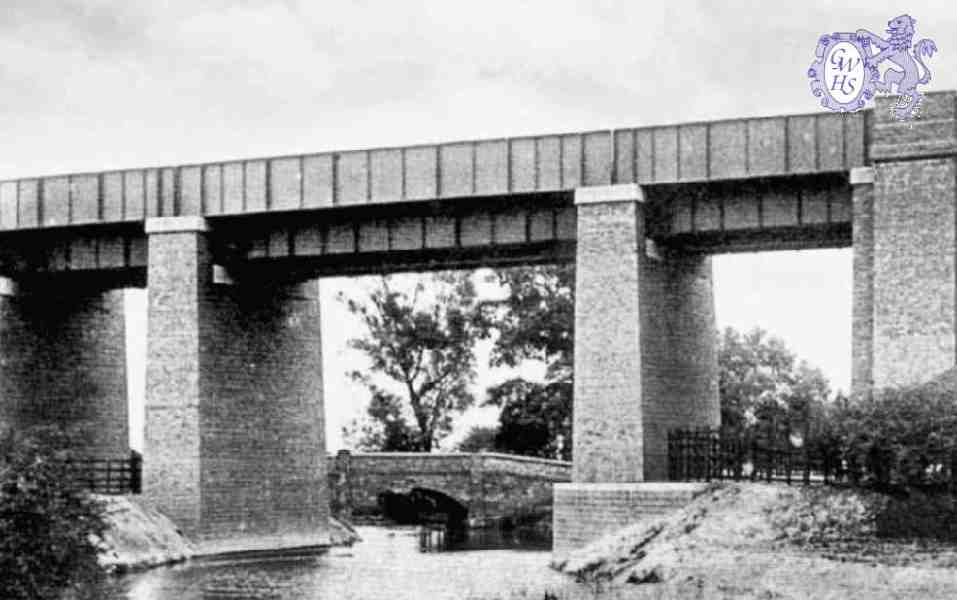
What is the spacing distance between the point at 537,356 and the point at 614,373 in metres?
30.1

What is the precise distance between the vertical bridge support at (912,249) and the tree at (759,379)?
37206 mm

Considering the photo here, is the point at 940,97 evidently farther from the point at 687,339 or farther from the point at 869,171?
the point at 687,339

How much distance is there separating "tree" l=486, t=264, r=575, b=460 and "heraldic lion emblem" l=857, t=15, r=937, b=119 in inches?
1230

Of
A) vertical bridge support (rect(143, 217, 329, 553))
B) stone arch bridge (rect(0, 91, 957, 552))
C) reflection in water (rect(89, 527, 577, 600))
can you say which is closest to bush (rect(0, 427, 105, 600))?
reflection in water (rect(89, 527, 577, 600))

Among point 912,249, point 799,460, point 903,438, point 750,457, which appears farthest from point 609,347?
point 903,438

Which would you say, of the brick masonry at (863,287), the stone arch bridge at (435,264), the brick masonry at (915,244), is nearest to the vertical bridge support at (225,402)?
the stone arch bridge at (435,264)

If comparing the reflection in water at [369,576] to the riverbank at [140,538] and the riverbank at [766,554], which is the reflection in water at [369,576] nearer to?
the riverbank at [140,538]

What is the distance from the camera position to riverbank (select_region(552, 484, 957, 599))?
982 inches

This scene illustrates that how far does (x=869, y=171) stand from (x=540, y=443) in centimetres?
3300

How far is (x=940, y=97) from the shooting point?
33.7 meters

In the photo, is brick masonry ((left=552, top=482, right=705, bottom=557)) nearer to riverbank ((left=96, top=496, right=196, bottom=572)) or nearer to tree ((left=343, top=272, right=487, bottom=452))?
riverbank ((left=96, top=496, right=196, bottom=572))

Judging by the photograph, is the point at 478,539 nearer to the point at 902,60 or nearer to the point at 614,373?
the point at 614,373

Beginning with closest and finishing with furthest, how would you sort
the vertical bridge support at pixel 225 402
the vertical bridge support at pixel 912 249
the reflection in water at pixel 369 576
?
the reflection in water at pixel 369 576 < the vertical bridge support at pixel 912 249 < the vertical bridge support at pixel 225 402

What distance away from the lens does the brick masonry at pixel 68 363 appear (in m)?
46.9
